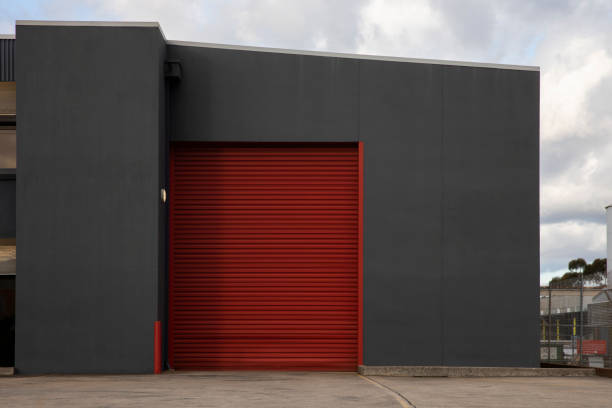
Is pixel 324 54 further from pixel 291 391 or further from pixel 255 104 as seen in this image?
pixel 291 391

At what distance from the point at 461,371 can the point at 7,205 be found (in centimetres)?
1090

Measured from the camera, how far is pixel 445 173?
676 inches

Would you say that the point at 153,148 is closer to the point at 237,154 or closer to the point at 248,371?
the point at 237,154

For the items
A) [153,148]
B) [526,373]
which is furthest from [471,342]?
[153,148]

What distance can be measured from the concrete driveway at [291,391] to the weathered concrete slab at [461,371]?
2.33ft

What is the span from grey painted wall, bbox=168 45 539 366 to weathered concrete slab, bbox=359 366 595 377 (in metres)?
0.24

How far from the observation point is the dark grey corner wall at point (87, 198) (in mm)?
15602

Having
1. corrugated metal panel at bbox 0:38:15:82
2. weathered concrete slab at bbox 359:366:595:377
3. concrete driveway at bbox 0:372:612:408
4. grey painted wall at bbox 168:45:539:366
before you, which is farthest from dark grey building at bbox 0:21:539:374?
corrugated metal panel at bbox 0:38:15:82

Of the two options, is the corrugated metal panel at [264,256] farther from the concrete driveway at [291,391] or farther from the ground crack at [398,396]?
the ground crack at [398,396]

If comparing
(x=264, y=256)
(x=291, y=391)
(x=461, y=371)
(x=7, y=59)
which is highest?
(x=7, y=59)

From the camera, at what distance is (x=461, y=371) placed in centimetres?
1659

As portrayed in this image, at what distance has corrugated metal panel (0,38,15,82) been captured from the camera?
16656 mm

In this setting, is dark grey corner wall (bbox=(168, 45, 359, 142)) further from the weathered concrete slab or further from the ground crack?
the ground crack

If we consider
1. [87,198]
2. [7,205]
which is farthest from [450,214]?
[7,205]
